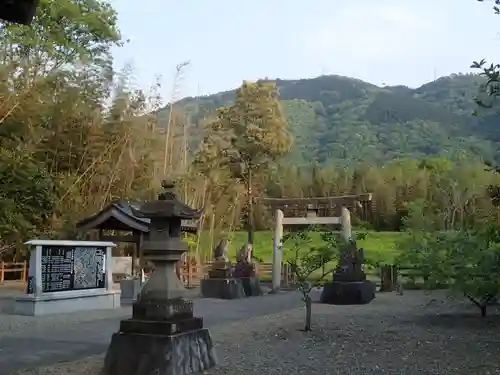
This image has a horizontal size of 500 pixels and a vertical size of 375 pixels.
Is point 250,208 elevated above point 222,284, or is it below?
above

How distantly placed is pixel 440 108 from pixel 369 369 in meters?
70.1

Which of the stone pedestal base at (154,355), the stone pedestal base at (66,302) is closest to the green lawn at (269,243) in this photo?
the stone pedestal base at (66,302)

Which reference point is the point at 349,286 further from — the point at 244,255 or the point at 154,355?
the point at 154,355

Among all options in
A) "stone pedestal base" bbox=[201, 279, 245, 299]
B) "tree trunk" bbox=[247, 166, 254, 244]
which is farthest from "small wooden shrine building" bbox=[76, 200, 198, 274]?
"tree trunk" bbox=[247, 166, 254, 244]

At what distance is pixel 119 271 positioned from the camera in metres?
17.1

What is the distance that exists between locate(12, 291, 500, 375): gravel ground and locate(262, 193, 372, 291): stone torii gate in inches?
266

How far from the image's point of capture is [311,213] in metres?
18.2

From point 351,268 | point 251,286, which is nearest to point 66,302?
point 251,286

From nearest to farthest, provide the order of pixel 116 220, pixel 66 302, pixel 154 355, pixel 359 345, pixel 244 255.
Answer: pixel 154 355 → pixel 359 345 → pixel 66 302 → pixel 116 220 → pixel 244 255

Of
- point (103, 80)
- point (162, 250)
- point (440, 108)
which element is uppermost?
point (440, 108)

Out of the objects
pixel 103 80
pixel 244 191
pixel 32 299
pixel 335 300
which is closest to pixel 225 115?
pixel 244 191

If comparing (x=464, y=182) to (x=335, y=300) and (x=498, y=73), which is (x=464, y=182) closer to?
(x=335, y=300)

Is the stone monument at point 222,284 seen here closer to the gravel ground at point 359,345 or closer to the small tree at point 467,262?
the gravel ground at point 359,345

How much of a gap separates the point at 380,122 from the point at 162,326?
2658 inches
